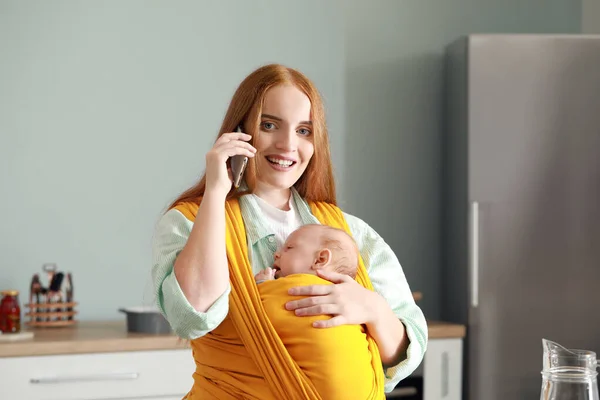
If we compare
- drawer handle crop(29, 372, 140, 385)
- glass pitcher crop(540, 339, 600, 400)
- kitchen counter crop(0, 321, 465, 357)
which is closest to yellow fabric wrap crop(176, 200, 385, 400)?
glass pitcher crop(540, 339, 600, 400)

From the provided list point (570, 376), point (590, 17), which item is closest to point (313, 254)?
point (570, 376)

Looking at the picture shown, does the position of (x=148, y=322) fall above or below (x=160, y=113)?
below

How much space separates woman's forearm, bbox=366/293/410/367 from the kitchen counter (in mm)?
1076

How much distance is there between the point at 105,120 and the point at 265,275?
1844 millimetres

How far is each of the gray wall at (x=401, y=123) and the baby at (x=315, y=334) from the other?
6.63 ft

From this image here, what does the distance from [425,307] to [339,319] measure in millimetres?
2271

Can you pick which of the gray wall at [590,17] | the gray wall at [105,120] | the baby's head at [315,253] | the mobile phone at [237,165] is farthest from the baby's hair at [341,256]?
the gray wall at [590,17]

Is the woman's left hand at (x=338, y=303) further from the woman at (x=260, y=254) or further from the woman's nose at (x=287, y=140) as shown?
the woman's nose at (x=287, y=140)

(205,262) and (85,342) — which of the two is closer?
(205,262)

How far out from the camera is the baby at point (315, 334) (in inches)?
53.4

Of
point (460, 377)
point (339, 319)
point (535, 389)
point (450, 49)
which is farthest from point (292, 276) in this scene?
point (450, 49)

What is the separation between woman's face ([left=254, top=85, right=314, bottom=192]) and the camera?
149 cm

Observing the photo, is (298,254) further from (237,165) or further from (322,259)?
(237,165)

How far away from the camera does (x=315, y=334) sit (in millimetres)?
1359
